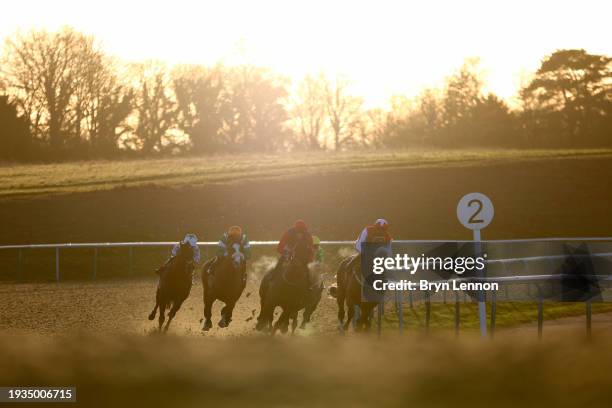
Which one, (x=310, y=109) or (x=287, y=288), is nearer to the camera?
(x=287, y=288)

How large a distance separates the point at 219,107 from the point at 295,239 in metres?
38.4

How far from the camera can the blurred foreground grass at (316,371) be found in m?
5.01

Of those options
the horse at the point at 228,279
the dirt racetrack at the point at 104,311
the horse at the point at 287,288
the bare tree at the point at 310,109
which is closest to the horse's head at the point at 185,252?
the horse at the point at 228,279

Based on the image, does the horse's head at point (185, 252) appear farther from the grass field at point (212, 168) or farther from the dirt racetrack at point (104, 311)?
the grass field at point (212, 168)

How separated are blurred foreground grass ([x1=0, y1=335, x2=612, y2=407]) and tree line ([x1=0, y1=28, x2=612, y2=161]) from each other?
35.3m

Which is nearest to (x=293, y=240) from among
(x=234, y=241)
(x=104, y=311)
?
(x=234, y=241)

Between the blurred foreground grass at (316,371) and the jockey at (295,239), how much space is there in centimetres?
367

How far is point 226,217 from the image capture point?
25.7 meters

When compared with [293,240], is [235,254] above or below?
below

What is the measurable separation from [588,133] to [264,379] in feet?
133

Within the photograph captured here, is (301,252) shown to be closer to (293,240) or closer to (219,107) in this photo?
(293,240)

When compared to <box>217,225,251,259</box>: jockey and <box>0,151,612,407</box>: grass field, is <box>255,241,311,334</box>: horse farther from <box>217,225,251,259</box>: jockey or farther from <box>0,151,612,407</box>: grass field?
<box>0,151,612,407</box>: grass field

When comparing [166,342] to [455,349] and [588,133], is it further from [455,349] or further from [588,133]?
[588,133]

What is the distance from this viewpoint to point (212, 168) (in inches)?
1362
